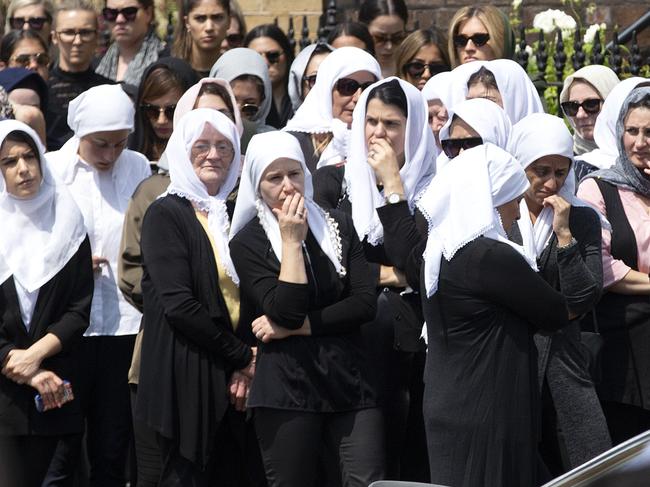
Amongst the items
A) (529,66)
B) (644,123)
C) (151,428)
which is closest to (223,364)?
(151,428)

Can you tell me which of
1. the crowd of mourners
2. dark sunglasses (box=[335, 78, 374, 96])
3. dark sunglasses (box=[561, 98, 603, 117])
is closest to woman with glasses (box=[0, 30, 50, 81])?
the crowd of mourners

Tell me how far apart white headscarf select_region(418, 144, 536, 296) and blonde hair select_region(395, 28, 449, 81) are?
3.01 metres

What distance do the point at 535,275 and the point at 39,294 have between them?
2.50 m

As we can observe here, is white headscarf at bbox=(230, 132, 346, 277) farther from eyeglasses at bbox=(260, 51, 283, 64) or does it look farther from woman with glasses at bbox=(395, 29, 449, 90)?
eyeglasses at bbox=(260, 51, 283, 64)

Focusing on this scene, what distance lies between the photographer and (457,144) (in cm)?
711

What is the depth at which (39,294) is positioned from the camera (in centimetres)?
726

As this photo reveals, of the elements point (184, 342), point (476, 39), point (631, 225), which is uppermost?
point (476, 39)

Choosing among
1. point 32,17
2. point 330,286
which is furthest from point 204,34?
point 330,286

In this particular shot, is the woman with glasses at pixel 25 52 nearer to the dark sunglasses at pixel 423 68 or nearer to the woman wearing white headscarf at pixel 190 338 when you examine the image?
the dark sunglasses at pixel 423 68

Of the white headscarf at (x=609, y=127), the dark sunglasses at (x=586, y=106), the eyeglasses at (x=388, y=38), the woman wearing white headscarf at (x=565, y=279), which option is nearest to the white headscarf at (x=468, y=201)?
the woman wearing white headscarf at (x=565, y=279)

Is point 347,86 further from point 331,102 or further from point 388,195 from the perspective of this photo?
point 388,195

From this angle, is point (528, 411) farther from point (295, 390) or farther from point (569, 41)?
point (569, 41)

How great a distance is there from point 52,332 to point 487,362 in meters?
2.24

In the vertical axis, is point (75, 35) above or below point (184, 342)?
above
